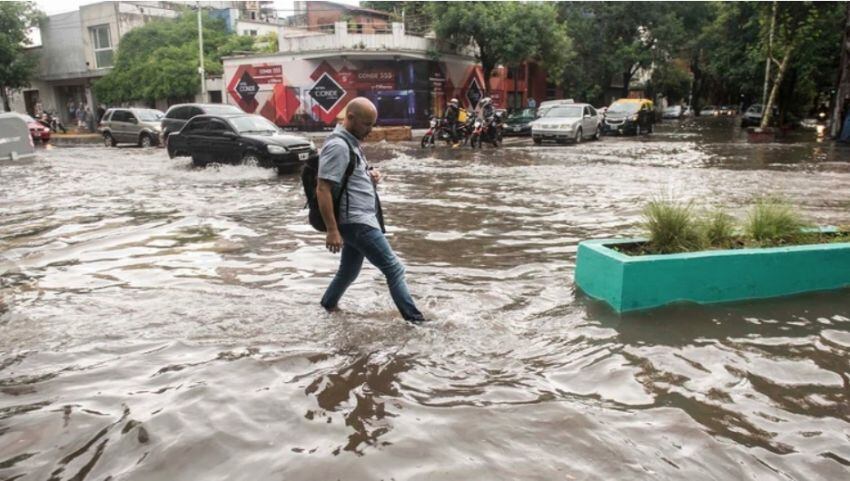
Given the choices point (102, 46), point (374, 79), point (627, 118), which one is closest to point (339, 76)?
point (374, 79)

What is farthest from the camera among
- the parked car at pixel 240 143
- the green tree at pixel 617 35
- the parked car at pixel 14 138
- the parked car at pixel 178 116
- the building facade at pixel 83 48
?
the green tree at pixel 617 35

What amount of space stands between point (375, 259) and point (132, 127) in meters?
23.9

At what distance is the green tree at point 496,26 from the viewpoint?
99.4 ft

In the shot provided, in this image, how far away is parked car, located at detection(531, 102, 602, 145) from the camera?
23484 millimetres

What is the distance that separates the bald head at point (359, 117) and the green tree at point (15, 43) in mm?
39758

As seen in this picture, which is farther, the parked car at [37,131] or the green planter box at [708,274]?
the parked car at [37,131]

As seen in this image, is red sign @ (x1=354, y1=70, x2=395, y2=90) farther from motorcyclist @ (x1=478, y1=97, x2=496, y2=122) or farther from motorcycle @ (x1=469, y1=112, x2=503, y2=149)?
motorcyclist @ (x1=478, y1=97, x2=496, y2=122)

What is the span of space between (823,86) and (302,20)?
32338mm

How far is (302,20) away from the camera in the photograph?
128ft

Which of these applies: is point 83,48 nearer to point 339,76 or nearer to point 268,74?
point 268,74

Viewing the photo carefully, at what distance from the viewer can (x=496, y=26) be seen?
30375mm

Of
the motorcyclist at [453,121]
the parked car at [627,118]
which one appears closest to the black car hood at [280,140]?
the motorcyclist at [453,121]

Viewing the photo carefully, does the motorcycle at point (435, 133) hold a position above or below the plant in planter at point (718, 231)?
above

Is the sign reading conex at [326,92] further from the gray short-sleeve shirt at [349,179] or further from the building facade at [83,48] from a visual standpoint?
the gray short-sleeve shirt at [349,179]
